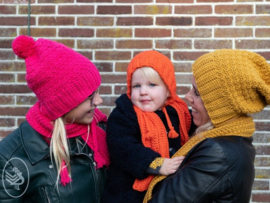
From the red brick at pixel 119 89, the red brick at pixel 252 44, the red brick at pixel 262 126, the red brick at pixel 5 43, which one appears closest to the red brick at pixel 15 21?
the red brick at pixel 5 43

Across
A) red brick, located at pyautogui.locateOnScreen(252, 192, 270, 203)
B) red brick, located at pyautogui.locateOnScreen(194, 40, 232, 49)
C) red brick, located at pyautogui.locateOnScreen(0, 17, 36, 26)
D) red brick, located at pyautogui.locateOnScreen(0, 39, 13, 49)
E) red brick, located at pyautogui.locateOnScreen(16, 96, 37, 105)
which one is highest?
red brick, located at pyautogui.locateOnScreen(0, 17, 36, 26)

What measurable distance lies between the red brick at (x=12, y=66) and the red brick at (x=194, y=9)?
5.36ft

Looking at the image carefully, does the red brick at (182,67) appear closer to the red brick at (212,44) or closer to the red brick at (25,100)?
the red brick at (212,44)

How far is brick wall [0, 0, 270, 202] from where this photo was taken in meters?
3.47

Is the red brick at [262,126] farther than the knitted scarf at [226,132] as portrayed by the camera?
Yes

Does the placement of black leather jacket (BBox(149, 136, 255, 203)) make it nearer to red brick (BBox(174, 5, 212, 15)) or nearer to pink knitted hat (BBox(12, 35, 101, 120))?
pink knitted hat (BBox(12, 35, 101, 120))

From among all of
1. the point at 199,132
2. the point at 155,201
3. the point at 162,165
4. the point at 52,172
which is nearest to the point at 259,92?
the point at 199,132

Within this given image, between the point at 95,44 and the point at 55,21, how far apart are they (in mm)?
465

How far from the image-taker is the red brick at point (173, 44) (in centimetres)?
349

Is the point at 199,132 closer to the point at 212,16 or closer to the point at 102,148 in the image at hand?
the point at 102,148

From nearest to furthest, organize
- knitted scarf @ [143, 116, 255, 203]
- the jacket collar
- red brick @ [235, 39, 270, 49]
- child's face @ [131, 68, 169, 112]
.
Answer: knitted scarf @ [143, 116, 255, 203]
the jacket collar
child's face @ [131, 68, 169, 112]
red brick @ [235, 39, 270, 49]

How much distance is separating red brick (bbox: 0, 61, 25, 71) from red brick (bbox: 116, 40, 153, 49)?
99 cm

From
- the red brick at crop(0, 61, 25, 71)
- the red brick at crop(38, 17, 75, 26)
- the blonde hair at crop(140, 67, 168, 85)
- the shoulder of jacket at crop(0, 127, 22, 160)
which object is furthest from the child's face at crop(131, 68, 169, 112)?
the red brick at crop(0, 61, 25, 71)

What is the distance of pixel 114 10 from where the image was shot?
352 centimetres
